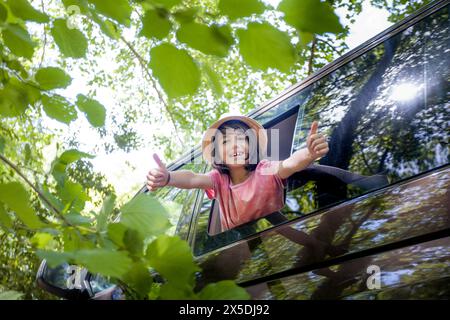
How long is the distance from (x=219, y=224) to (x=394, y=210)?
3.47 feet

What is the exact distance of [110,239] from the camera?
894 mm

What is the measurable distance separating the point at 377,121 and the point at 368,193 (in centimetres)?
26

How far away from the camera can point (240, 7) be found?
83cm

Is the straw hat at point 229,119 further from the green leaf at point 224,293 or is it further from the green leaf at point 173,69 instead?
the green leaf at point 224,293

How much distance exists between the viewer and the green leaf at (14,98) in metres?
1.28

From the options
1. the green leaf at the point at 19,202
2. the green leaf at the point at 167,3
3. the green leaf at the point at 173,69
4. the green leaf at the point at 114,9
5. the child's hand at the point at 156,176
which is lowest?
the green leaf at the point at 19,202

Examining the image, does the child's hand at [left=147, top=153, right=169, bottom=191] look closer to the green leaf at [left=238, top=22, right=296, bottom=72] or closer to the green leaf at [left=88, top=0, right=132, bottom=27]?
the green leaf at [left=88, top=0, right=132, bottom=27]

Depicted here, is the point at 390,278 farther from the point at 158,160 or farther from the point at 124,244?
the point at 158,160

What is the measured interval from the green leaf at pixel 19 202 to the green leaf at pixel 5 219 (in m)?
0.05

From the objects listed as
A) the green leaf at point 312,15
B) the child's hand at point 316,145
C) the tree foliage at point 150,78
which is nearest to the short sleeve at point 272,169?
the child's hand at point 316,145

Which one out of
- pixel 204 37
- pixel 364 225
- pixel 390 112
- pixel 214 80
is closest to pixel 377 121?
pixel 390 112

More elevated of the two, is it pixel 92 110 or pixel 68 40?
pixel 68 40

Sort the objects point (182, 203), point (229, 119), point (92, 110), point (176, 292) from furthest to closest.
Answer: point (182, 203) < point (229, 119) < point (92, 110) < point (176, 292)

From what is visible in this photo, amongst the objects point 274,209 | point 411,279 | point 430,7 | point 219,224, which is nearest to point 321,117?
point 274,209
